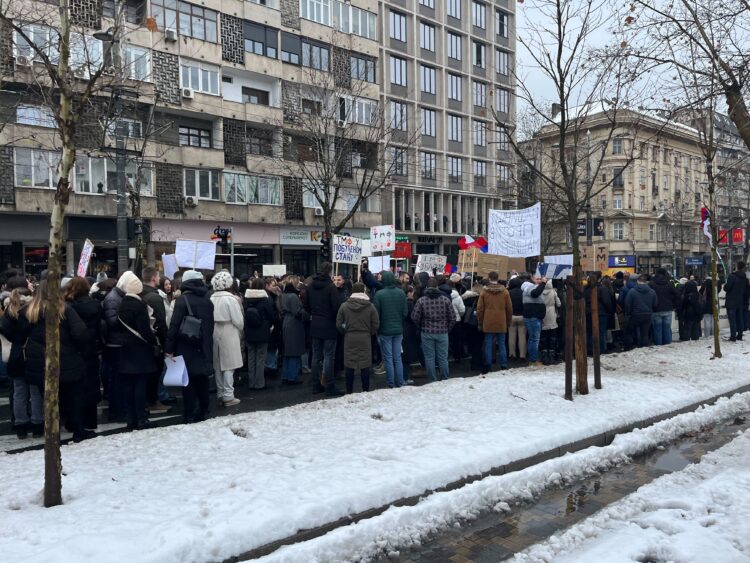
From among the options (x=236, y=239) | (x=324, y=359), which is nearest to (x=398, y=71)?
(x=236, y=239)

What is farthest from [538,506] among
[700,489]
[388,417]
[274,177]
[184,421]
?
[274,177]

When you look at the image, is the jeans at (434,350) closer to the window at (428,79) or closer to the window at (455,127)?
the window at (428,79)

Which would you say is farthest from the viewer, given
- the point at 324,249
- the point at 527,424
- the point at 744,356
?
the point at 324,249

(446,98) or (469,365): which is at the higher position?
(446,98)

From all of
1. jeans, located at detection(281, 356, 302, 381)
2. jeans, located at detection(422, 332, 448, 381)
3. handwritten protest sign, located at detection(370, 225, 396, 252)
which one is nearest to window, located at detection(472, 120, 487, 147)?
handwritten protest sign, located at detection(370, 225, 396, 252)

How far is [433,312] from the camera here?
31.4 feet

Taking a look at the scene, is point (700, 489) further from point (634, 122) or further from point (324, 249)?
point (324, 249)

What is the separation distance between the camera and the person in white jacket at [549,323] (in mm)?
11750

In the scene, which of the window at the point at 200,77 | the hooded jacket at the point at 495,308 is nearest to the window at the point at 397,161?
the window at the point at 200,77

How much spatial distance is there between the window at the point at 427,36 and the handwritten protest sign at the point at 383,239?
3469 cm

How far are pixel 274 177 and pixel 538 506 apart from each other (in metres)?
31.6

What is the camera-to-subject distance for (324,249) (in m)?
23.5

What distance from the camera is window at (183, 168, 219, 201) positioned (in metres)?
31.5

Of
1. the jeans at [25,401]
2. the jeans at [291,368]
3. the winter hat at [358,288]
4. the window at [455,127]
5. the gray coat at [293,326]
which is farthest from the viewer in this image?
the window at [455,127]
